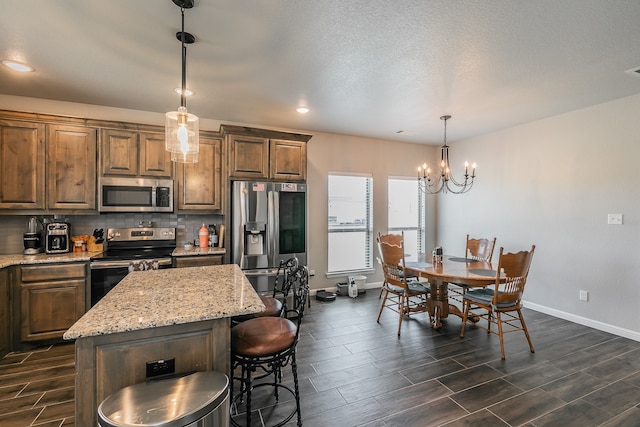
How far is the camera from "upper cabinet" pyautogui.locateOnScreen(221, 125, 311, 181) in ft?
12.1

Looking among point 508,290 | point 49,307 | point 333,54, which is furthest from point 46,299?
point 508,290

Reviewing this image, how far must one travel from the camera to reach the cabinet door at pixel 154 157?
350 centimetres

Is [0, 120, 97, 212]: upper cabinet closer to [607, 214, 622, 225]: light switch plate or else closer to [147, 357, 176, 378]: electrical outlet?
[147, 357, 176, 378]: electrical outlet

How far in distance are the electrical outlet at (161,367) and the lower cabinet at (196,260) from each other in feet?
7.07

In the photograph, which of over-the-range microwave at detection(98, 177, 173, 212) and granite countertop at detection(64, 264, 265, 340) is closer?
granite countertop at detection(64, 264, 265, 340)

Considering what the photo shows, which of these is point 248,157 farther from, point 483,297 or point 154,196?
point 483,297

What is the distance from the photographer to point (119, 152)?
11.2 feet

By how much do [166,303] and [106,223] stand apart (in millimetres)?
2782

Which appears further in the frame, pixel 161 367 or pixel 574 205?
pixel 574 205

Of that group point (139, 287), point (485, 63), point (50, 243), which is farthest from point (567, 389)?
point (50, 243)

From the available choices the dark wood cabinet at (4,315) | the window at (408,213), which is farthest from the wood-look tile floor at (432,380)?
the window at (408,213)

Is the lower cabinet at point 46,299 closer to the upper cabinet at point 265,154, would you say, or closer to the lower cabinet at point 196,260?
the lower cabinet at point 196,260

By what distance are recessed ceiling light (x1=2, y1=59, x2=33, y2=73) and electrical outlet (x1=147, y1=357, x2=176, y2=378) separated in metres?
2.97

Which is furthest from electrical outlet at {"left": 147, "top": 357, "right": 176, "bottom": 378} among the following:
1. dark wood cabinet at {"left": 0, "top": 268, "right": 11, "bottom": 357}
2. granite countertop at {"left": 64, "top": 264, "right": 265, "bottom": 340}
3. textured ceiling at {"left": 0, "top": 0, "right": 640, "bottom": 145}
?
dark wood cabinet at {"left": 0, "top": 268, "right": 11, "bottom": 357}
